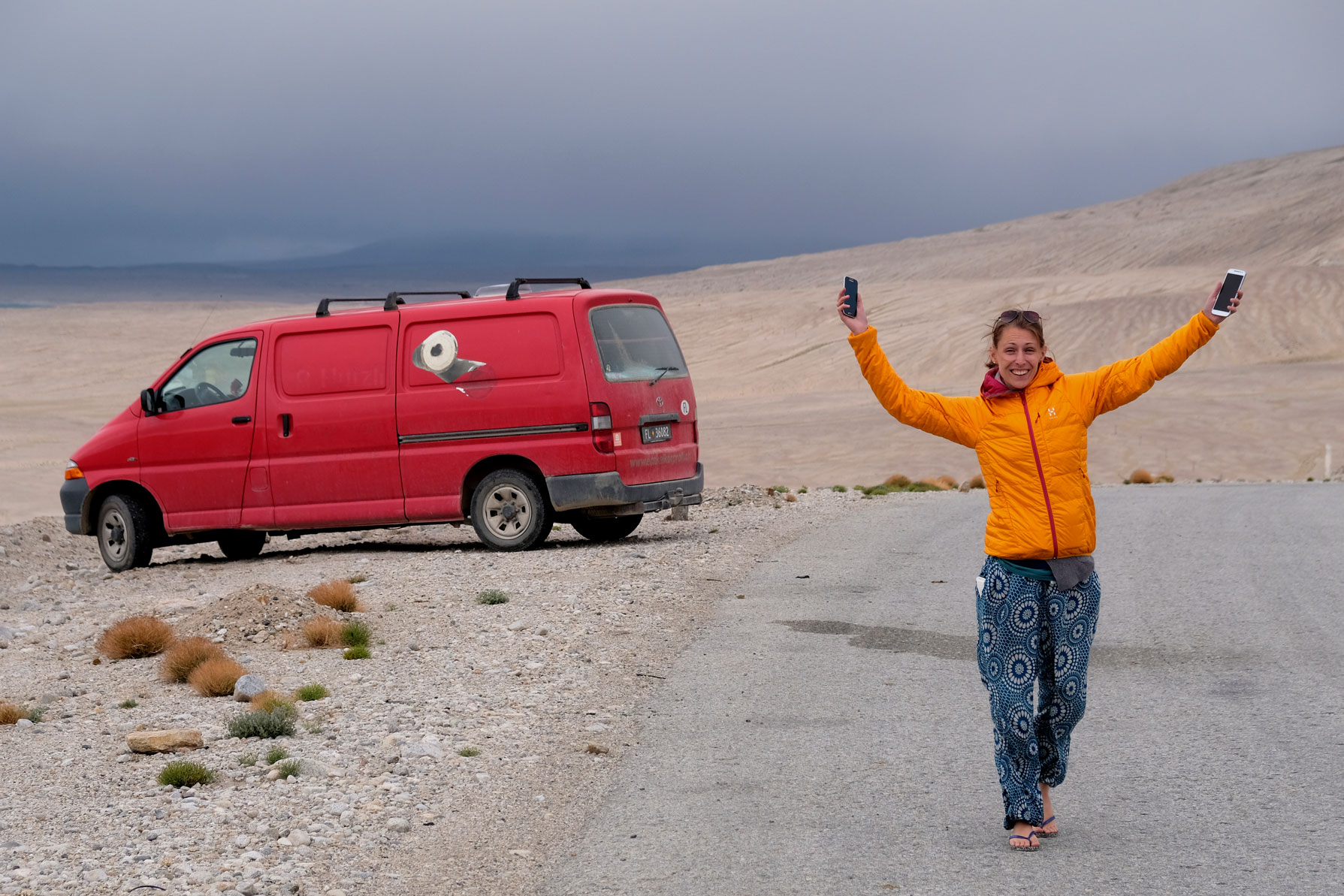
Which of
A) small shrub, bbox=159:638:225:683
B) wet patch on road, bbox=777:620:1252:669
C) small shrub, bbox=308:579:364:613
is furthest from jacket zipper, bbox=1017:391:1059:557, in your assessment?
small shrub, bbox=308:579:364:613

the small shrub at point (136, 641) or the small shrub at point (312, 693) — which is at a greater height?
the small shrub at point (136, 641)

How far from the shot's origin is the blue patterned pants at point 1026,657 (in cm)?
476

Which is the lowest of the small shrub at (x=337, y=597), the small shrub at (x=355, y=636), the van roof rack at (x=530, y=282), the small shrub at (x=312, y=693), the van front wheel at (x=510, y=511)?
the small shrub at (x=312, y=693)

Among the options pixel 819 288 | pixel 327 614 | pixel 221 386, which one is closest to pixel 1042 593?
pixel 327 614

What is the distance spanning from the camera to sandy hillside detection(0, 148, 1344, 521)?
3152 cm

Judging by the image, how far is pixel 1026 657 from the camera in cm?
479

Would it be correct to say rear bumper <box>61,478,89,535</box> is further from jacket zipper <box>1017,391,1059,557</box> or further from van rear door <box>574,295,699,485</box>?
jacket zipper <box>1017,391,1059,557</box>

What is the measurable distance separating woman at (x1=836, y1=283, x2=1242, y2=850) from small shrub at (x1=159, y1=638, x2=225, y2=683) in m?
4.72

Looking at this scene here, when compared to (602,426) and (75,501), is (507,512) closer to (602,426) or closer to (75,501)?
(602,426)

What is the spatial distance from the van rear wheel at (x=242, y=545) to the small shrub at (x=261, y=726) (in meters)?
8.00

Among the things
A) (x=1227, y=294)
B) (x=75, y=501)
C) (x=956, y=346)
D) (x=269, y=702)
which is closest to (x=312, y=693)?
(x=269, y=702)

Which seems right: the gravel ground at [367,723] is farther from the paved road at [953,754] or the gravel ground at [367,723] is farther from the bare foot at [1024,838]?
the bare foot at [1024,838]

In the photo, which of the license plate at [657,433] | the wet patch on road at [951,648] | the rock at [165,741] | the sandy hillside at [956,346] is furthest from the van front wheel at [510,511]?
the sandy hillside at [956,346]

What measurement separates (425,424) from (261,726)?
620 cm
